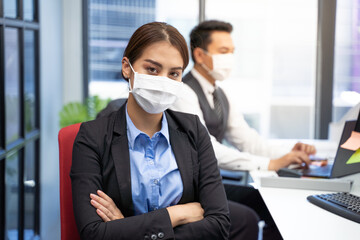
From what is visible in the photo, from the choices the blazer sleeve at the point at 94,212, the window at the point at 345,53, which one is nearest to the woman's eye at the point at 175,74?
the blazer sleeve at the point at 94,212

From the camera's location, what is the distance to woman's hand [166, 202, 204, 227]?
119cm

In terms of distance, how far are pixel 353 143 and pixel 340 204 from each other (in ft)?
0.94

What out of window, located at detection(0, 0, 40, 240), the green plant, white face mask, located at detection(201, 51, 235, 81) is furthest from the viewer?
the green plant

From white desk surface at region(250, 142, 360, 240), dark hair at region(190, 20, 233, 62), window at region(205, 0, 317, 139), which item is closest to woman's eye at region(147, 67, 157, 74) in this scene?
white desk surface at region(250, 142, 360, 240)

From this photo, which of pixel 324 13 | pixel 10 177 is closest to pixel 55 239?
pixel 10 177

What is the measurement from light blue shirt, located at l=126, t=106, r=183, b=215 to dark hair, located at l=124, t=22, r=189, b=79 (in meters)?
Result: 0.23

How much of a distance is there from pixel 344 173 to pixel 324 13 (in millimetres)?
2684

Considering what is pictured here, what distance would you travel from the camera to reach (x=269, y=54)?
13.4 ft

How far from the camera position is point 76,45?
3.94 meters

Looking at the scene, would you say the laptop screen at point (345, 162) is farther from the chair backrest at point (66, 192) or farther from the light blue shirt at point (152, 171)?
the chair backrest at point (66, 192)

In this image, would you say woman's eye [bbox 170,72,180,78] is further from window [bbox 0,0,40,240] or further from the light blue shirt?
window [bbox 0,0,40,240]

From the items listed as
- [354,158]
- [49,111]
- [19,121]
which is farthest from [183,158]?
[49,111]

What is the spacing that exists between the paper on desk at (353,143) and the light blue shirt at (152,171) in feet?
2.23

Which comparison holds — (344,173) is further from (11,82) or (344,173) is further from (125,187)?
(11,82)
